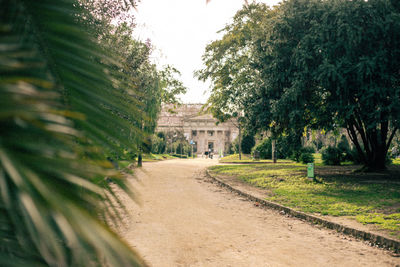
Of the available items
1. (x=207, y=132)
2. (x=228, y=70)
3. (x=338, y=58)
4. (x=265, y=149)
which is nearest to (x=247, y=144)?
(x=265, y=149)

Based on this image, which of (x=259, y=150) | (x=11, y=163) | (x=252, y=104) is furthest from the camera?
(x=259, y=150)

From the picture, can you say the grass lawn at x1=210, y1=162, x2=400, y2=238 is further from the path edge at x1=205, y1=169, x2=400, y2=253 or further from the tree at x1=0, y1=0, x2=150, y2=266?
the tree at x1=0, y1=0, x2=150, y2=266

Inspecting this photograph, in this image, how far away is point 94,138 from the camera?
34cm

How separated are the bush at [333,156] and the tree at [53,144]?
27.2 meters

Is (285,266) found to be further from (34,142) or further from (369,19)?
(369,19)

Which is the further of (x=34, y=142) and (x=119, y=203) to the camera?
(x=119, y=203)

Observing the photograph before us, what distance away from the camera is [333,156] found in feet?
81.8

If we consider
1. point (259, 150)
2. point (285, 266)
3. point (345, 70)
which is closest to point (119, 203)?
point (285, 266)

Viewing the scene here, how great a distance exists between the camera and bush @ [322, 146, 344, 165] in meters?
24.9

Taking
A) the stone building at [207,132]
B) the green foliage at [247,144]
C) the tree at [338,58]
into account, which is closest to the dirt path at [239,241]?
the tree at [338,58]

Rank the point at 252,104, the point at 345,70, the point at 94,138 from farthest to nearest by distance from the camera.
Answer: the point at 252,104
the point at 345,70
the point at 94,138

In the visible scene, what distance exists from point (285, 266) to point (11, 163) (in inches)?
181

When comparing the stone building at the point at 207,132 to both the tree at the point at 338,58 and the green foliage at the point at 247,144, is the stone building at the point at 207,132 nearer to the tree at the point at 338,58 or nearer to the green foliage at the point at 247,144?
the green foliage at the point at 247,144

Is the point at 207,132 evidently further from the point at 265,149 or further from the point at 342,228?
the point at 342,228
